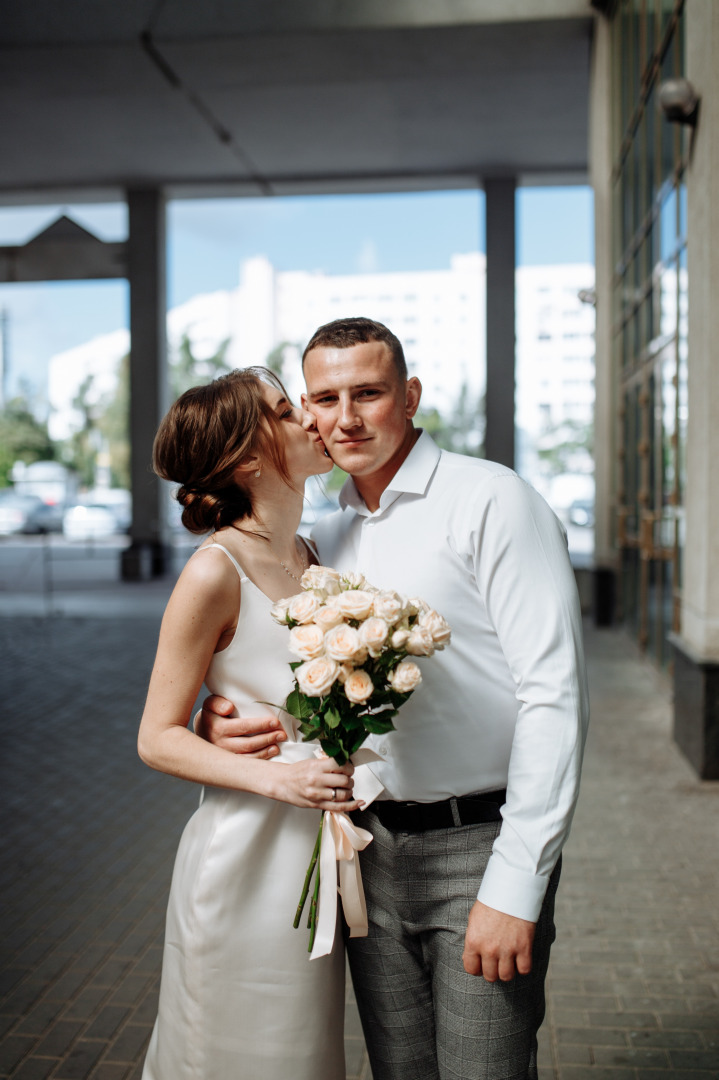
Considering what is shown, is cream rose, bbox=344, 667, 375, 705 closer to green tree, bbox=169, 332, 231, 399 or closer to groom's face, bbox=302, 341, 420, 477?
groom's face, bbox=302, 341, 420, 477

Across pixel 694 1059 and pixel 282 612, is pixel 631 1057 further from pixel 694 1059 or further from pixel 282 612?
pixel 282 612

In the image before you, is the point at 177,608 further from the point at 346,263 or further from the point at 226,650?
the point at 346,263

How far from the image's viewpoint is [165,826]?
5008mm

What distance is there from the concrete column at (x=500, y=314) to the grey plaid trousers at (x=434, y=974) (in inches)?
635

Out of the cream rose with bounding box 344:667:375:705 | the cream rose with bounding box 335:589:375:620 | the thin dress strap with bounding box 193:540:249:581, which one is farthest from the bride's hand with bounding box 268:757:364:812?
the thin dress strap with bounding box 193:540:249:581

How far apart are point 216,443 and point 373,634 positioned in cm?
65

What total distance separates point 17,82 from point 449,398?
32.4 ft

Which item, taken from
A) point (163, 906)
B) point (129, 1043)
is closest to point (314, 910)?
point (129, 1043)

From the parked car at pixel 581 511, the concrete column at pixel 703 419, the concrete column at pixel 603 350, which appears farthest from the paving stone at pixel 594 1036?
the parked car at pixel 581 511

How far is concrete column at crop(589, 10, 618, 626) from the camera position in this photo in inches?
464

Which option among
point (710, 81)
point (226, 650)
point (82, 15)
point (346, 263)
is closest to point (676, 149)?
point (710, 81)

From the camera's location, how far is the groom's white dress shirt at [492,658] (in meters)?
1.59

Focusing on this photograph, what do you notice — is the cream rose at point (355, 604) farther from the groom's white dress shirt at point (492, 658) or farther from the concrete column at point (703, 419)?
the concrete column at point (703, 419)

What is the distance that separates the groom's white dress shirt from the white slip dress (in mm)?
237
